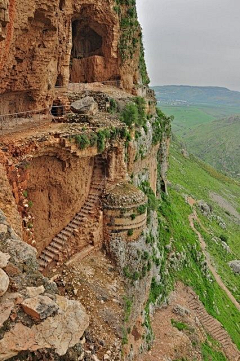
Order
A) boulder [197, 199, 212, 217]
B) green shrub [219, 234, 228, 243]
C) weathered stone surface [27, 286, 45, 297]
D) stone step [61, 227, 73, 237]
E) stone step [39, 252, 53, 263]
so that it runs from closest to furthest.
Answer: weathered stone surface [27, 286, 45, 297]
stone step [39, 252, 53, 263]
stone step [61, 227, 73, 237]
green shrub [219, 234, 228, 243]
boulder [197, 199, 212, 217]

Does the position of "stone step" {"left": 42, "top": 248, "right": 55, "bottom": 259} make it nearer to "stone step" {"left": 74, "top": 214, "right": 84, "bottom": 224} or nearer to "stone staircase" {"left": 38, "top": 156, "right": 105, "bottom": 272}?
A: "stone staircase" {"left": 38, "top": 156, "right": 105, "bottom": 272}

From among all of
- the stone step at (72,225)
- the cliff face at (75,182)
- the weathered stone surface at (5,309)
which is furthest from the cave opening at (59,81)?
the weathered stone surface at (5,309)

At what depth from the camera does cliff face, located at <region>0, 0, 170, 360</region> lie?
17078mm

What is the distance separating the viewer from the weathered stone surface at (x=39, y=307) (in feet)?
25.2

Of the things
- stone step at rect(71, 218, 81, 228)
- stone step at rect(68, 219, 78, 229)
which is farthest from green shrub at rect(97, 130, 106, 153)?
stone step at rect(68, 219, 78, 229)

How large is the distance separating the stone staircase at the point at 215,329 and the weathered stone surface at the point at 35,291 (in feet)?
94.8

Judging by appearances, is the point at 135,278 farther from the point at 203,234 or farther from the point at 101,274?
the point at 203,234

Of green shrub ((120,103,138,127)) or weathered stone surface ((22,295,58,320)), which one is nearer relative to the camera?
weathered stone surface ((22,295,58,320))

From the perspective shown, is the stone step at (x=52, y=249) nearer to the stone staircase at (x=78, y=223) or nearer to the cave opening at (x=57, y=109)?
the stone staircase at (x=78, y=223)

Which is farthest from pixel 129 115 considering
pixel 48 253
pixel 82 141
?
pixel 48 253

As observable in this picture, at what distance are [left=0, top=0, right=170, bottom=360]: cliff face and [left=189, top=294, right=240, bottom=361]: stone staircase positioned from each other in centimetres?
613

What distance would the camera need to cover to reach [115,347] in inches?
659

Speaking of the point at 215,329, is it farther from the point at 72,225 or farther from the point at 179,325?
the point at 72,225

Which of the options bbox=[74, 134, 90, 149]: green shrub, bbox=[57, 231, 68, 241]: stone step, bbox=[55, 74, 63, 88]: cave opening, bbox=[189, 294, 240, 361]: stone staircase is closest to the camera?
bbox=[74, 134, 90, 149]: green shrub
